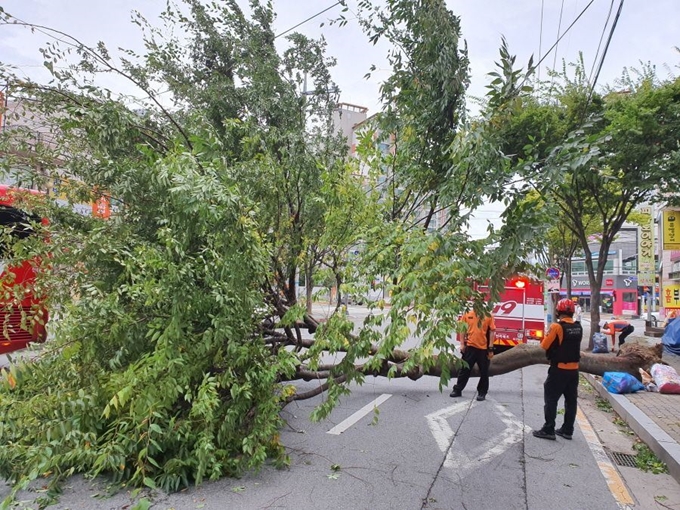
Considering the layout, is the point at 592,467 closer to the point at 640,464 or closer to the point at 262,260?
the point at 640,464

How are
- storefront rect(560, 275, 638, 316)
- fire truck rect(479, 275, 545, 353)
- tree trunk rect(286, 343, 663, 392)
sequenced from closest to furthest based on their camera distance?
tree trunk rect(286, 343, 663, 392), fire truck rect(479, 275, 545, 353), storefront rect(560, 275, 638, 316)

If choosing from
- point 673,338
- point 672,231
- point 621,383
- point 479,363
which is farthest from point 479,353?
point 672,231

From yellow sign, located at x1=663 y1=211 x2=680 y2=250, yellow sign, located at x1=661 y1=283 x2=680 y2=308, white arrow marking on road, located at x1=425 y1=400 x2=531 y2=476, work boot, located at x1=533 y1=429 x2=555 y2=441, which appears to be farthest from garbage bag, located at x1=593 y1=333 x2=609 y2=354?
yellow sign, located at x1=661 y1=283 x2=680 y2=308

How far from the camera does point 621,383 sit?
305 inches

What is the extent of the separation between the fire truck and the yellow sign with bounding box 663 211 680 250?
784cm

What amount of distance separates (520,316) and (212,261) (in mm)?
9547

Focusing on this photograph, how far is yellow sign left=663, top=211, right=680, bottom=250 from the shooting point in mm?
15828

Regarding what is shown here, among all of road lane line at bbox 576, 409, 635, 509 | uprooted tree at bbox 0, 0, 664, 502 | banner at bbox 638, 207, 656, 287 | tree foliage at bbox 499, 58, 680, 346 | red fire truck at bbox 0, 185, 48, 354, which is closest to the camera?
uprooted tree at bbox 0, 0, 664, 502

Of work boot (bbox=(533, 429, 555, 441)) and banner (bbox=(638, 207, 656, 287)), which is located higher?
banner (bbox=(638, 207, 656, 287))

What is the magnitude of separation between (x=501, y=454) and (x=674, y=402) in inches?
159

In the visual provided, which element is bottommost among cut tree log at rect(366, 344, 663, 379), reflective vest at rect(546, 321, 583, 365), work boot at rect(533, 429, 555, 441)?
work boot at rect(533, 429, 555, 441)

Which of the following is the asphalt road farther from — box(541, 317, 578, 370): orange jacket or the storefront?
the storefront

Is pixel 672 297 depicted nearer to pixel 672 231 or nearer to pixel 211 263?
pixel 672 231

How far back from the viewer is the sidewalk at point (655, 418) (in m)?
5.02
